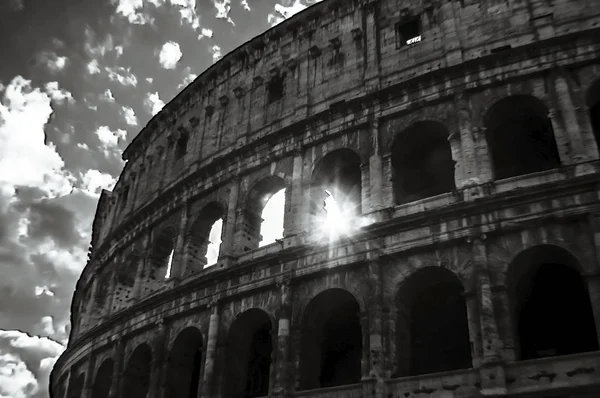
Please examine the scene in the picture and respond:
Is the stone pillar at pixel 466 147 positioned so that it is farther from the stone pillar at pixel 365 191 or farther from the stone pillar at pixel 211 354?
the stone pillar at pixel 211 354

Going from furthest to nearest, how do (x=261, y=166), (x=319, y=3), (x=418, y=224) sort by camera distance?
(x=319, y=3) < (x=261, y=166) < (x=418, y=224)

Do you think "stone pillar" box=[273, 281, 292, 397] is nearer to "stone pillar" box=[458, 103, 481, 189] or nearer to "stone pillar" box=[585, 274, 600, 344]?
"stone pillar" box=[458, 103, 481, 189]

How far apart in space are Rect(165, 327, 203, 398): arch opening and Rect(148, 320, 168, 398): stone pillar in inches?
6.0

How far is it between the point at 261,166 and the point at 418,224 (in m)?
5.74

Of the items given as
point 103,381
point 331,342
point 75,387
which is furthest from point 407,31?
point 75,387

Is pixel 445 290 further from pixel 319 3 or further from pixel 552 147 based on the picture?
pixel 319 3

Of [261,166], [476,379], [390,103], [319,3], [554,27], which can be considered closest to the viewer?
[476,379]

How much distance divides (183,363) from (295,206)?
17.0 feet

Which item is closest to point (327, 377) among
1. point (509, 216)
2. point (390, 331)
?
point (390, 331)

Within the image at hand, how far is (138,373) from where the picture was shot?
1756cm

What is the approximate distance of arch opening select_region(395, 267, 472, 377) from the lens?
1263 cm

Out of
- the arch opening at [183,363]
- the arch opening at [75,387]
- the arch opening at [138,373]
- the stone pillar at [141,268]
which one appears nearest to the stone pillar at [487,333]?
the arch opening at [183,363]

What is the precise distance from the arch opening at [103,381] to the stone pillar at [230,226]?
223 inches

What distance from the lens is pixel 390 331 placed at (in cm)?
1239
